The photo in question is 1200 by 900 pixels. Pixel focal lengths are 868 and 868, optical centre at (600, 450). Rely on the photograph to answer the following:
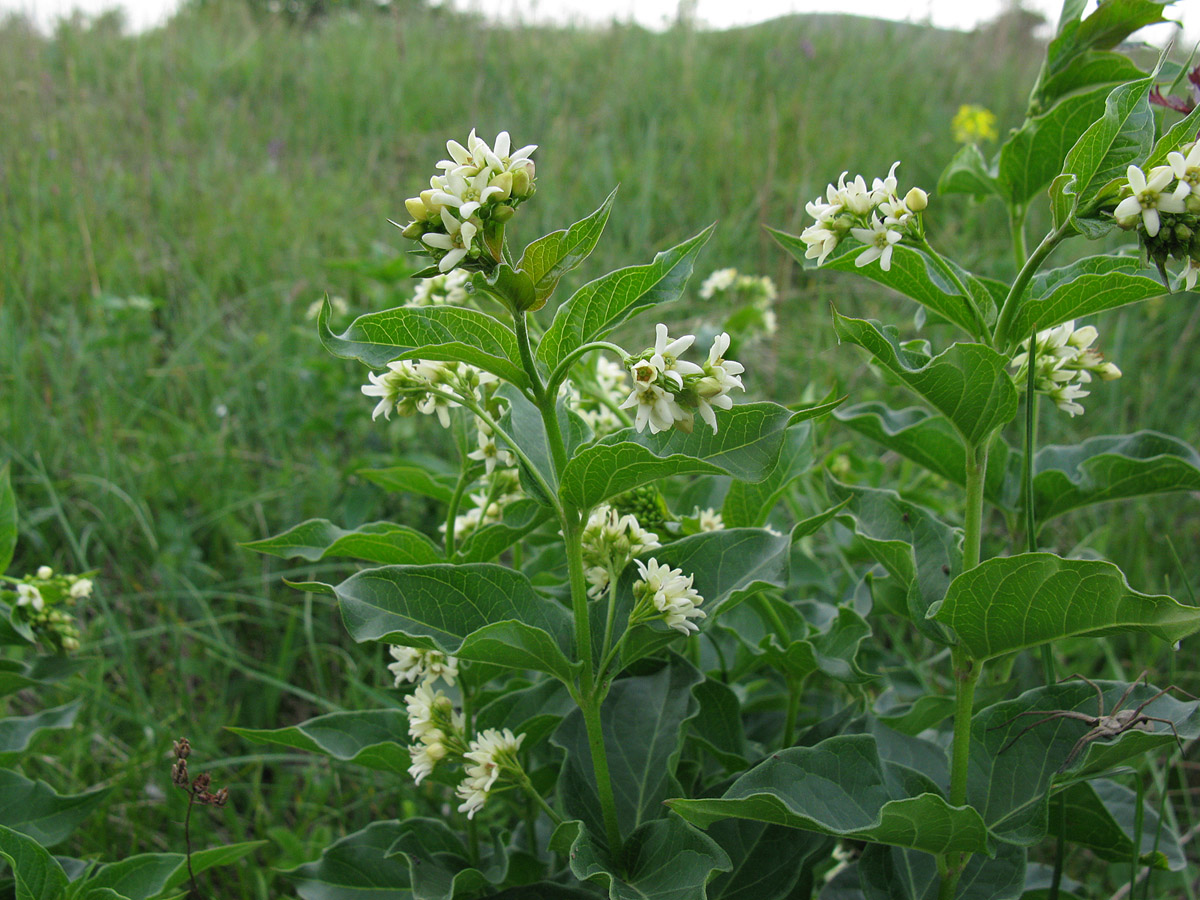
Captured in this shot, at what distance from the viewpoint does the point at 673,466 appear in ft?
3.54

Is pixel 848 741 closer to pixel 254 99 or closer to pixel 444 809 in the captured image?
pixel 444 809

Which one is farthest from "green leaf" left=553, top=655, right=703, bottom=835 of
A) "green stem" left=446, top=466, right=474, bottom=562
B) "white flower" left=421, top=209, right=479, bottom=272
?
"white flower" left=421, top=209, right=479, bottom=272

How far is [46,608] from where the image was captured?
1.70 m

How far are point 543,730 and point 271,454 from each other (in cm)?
232

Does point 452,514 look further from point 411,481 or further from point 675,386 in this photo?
point 675,386

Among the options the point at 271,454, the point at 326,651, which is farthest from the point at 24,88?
the point at 326,651

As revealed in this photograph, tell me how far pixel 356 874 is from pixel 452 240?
1.10 metres

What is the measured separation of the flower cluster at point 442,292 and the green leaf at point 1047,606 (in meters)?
1.07

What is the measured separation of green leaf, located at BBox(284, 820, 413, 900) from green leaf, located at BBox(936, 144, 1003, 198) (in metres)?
1.56

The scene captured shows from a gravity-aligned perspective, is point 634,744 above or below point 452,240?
below

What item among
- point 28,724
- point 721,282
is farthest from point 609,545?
point 721,282

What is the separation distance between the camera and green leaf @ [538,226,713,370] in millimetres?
1168

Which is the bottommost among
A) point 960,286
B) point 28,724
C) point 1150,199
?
point 28,724

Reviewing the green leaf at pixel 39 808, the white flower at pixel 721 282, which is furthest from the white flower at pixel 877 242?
the white flower at pixel 721 282
